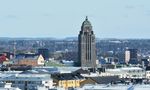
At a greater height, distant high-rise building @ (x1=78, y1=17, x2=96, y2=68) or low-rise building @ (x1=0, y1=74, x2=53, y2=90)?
distant high-rise building @ (x1=78, y1=17, x2=96, y2=68)

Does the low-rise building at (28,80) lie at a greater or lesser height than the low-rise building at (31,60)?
greater

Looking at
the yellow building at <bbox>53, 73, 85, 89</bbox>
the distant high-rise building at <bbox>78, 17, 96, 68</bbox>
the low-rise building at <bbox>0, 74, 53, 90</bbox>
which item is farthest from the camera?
the distant high-rise building at <bbox>78, 17, 96, 68</bbox>

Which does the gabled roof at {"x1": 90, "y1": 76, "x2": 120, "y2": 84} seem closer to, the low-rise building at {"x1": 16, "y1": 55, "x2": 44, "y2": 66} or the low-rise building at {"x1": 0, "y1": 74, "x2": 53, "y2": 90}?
the low-rise building at {"x1": 0, "y1": 74, "x2": 53, "y2": 90}

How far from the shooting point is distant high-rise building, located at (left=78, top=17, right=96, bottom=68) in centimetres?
11938

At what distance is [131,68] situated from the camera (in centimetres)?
12338

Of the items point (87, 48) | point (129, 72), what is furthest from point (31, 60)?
point (129, 72)

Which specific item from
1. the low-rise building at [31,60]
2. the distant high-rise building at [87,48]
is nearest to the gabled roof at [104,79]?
the distant high-rise building at [87,48]

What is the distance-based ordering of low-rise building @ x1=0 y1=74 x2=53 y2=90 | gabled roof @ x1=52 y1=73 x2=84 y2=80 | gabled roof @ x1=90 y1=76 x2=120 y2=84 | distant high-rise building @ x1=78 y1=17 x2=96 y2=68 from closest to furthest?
1. low-rise building @ x1=0 y1=74 x2=53 y2=90
2. gabled roof @ x1=52 y1=73 x2=84 y2=80
3. gabled roof @ x1=90 y1=76 x2=120 y2=84
4. distant high-rise building @ x1=78 y1=17 x2=96 y2=68

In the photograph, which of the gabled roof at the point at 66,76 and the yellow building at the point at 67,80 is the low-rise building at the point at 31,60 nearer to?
the gabled roof at the point at 66,76

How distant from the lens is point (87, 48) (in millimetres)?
119812

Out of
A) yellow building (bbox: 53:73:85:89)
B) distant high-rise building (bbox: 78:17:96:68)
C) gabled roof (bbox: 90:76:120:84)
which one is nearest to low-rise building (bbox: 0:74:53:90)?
yellow building (bbox: 53:73:85:89)

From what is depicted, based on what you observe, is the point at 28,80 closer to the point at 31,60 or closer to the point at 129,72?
the point at 129,72

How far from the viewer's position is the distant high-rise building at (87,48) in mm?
119375

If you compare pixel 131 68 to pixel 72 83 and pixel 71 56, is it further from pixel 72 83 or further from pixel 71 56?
pixel 71 56
